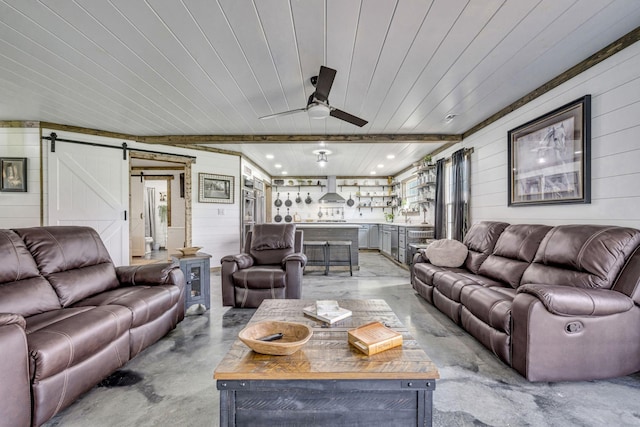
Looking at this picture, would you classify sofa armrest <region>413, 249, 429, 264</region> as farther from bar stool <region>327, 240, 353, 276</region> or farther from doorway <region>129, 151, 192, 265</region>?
doorway <region>129, 151, 192, 265</region>

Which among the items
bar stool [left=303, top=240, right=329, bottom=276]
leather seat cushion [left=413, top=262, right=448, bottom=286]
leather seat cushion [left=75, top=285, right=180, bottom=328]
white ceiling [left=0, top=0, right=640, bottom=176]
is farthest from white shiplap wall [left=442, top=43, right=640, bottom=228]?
leather seat cushion [left=75, top=285, right=180, bottom=328]

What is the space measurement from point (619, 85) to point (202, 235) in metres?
5.98

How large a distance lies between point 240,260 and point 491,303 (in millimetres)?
2687

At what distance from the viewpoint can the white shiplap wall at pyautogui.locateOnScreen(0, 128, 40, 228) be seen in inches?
157

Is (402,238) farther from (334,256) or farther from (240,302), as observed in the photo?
(240,302)

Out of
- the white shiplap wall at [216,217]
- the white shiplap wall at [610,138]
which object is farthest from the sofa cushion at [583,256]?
the white shiplap wall at [216,217]

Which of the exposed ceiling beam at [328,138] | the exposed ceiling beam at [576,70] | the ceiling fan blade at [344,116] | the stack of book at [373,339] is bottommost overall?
the stack of book at [373,339]

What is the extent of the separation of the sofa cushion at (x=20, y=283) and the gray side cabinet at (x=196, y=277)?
117cm

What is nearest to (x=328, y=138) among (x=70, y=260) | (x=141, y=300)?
(x=141, y=300)

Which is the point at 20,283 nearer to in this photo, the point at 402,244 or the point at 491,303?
the point at 491,303

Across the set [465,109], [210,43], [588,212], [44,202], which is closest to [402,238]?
[465,109]

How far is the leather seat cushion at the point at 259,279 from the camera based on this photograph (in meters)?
3.26

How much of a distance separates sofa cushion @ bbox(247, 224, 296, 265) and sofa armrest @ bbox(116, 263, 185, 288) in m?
1.26

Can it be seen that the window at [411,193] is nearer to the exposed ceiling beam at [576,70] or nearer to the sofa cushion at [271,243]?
the exposed ceiling beam at [576,70]
